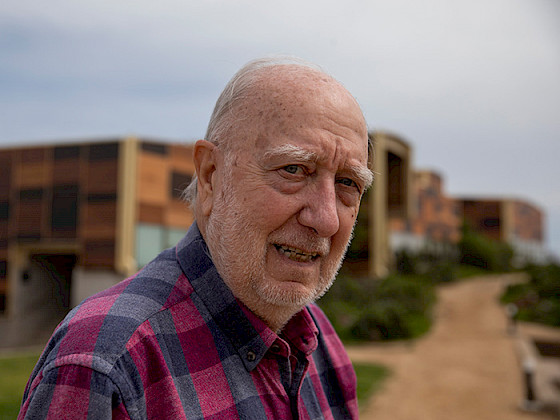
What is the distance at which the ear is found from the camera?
138 cm

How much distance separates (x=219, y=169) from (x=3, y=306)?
19623 millimetres

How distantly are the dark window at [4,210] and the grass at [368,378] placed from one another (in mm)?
13372

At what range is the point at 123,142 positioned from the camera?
56.4 feet

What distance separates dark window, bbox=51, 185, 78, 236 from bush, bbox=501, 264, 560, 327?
16787mm

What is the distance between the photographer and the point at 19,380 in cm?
972

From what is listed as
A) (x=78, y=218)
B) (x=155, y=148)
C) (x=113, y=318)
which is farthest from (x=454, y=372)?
(x=78, y=218)

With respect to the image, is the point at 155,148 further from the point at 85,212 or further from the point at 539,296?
the point at 539,296

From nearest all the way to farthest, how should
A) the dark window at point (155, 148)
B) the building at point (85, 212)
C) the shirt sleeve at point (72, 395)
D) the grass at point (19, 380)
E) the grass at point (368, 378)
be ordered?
1. the shirt sleeve at point (72, 395)
2. the grass at point (19, 380)
3. the grass at point (368, 378)
4. the building at point (85, 212)
5. the dark window at point (155, 148)

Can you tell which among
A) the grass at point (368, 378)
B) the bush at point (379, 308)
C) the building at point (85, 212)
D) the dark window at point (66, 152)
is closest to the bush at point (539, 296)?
the bush at point (379, 308)

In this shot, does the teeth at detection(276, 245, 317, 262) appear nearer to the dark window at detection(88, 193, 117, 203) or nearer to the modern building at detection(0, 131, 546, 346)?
the modern building at detection(0, 131, 546, 346)

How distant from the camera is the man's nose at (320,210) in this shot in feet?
4.23

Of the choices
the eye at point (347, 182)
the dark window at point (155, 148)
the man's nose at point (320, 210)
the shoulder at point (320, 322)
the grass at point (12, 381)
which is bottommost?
the grass at point (12, 381)

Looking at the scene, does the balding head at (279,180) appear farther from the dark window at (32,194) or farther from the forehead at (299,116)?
the dark window at (32,194)

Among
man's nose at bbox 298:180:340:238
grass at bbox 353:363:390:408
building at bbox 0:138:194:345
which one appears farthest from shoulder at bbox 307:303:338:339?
building at bbox 0:138:194:345
